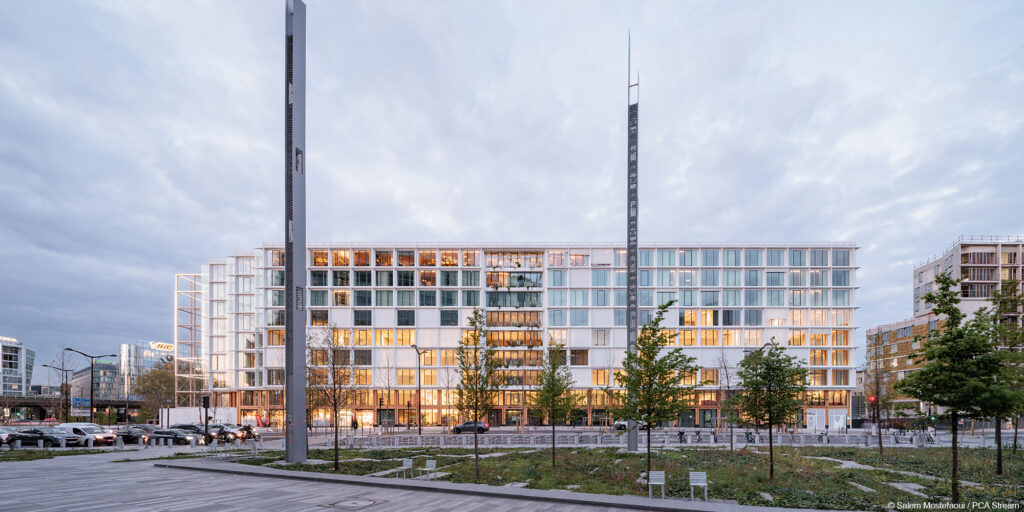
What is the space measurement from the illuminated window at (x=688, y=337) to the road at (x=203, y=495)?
66.7 meters

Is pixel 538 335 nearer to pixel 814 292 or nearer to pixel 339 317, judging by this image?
pixel 339 317

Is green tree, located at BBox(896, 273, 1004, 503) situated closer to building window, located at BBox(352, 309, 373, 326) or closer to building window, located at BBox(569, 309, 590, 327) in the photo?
building window, located at BBox(569, 309, 590, 327)

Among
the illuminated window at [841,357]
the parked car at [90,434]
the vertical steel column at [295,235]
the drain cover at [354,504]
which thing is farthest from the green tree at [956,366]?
the illuminated window at [841,357]

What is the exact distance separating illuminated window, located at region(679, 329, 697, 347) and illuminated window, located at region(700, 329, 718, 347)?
1091 mm

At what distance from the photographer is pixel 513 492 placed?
1964 centimetres

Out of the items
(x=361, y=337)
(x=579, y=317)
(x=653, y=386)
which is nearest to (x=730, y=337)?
(x=579, y=317)

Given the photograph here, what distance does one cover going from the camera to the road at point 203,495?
17797mm

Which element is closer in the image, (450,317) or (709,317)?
(709,317)

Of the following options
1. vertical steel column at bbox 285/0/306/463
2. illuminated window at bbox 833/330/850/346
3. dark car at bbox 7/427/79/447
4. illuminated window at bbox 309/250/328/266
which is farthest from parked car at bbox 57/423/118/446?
illuminated window at bbox 833/330/850/346

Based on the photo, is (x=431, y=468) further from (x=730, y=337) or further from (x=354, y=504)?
(x=730, y=337)

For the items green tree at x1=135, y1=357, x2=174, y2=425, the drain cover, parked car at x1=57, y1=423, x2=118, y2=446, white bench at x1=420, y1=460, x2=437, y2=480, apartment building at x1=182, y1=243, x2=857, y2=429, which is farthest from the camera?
green tree at x1=135, y1=357, x2=174, y2=425

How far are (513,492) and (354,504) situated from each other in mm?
5496

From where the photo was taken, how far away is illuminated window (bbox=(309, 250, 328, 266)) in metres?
85.6

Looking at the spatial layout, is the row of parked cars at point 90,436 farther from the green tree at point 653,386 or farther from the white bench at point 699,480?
the white bench at point 699,480
